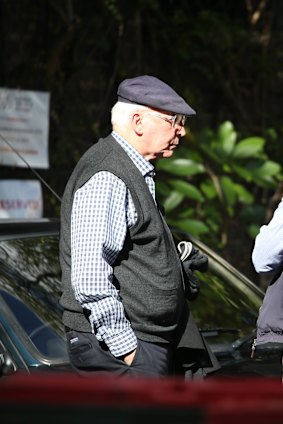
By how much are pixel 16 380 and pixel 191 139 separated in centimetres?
688

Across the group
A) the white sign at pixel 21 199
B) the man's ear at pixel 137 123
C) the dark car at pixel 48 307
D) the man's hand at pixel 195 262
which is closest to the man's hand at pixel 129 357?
the man's hand at pixel 195 262

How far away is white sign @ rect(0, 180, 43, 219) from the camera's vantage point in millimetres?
7195

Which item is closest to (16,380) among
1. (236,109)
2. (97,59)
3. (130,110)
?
(130,110)

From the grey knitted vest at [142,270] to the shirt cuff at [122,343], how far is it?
0.24 feet

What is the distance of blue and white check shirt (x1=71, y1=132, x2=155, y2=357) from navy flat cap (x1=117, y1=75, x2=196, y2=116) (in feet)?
1.04

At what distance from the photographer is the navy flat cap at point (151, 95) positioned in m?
3.38

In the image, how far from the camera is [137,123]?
11.1ft

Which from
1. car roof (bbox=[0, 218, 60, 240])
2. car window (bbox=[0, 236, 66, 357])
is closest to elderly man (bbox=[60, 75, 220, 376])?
car window (bbox=[0, 236, 66, 357])

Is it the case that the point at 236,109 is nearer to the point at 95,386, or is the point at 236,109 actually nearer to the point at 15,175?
the point at 15,175

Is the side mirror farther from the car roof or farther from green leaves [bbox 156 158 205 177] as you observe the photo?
green leaves [bbox 156 158 205 177]

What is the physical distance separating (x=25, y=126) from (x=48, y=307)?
375cm

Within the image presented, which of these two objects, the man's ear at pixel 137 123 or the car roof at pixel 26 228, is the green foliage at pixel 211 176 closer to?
the car roof at pixel 26 228

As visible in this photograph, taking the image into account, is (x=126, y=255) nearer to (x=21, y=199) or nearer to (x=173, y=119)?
(x=173, y=119)

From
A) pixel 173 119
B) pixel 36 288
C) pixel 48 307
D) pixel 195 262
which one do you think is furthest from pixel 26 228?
pixel 173 119
